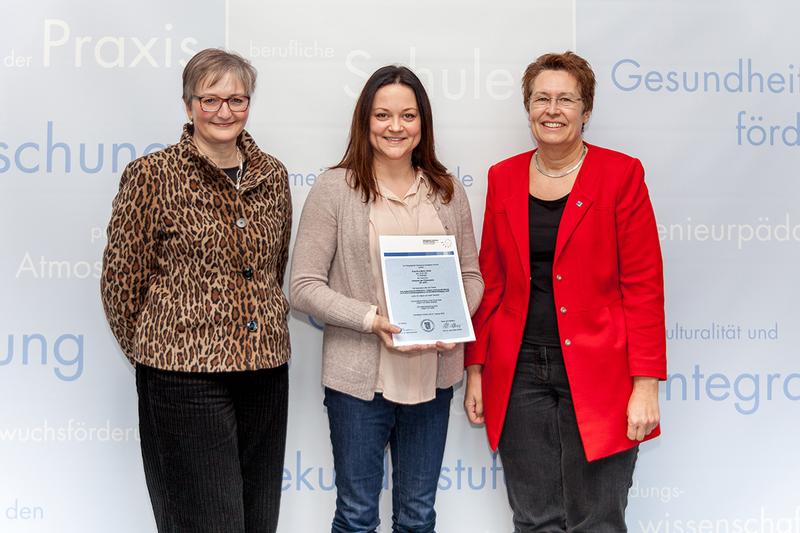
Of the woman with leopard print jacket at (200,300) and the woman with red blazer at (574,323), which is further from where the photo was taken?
the woman with red blazer at (574,323)

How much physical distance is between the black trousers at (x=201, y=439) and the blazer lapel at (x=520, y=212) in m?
0.79

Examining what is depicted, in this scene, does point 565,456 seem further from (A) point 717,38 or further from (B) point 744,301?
(A) point 717,38

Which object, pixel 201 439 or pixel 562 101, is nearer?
pixel 201 439

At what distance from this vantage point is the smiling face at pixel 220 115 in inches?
66.5

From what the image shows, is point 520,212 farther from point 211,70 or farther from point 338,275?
point 211,70

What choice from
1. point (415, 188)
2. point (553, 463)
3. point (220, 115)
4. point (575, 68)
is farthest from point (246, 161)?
point (553, 463)

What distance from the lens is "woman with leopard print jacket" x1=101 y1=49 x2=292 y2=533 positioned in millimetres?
1640

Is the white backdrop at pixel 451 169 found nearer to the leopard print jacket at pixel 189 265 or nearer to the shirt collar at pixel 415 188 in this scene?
the shirt collar at pixel 415 188

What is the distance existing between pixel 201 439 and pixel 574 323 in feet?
3.48

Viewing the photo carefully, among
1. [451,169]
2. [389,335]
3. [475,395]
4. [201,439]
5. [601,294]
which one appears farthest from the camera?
[451,169]

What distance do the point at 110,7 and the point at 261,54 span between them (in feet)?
1.85

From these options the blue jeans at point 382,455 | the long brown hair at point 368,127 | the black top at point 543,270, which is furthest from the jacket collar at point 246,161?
the black top at point 543,270

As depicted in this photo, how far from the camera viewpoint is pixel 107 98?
2.36 m

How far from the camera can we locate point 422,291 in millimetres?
1839
